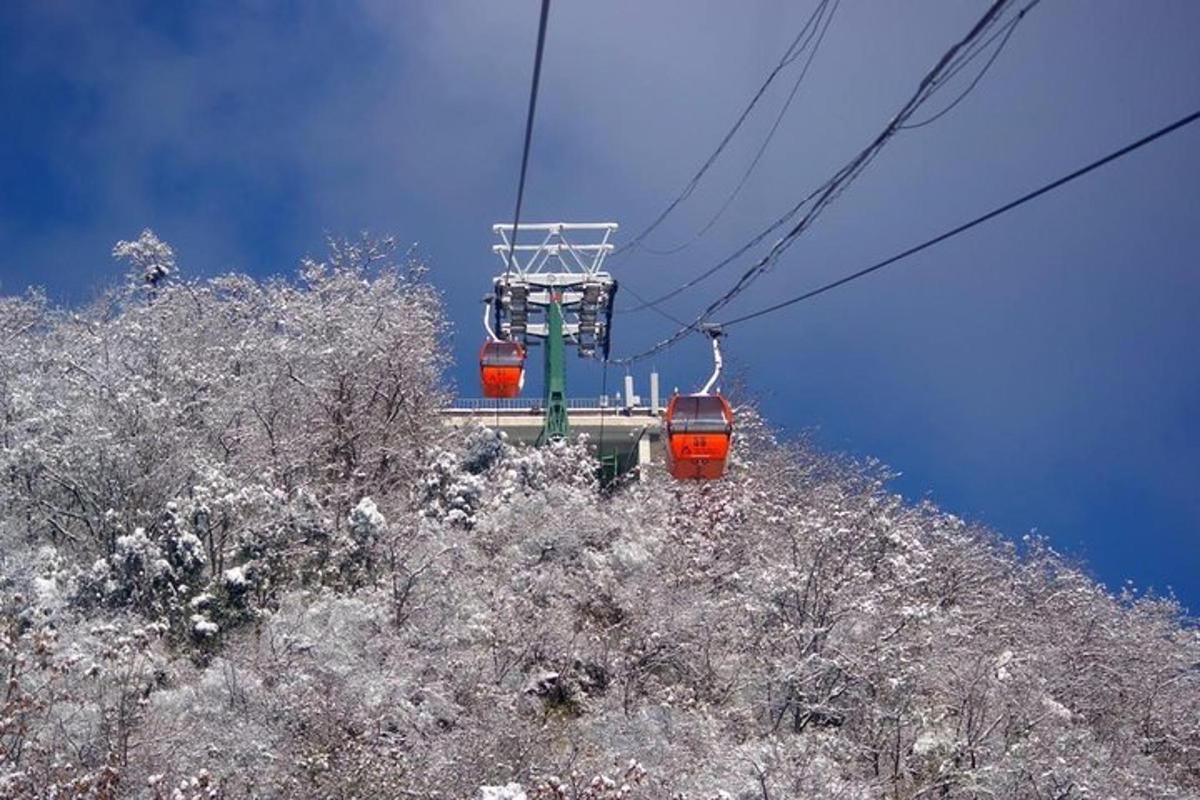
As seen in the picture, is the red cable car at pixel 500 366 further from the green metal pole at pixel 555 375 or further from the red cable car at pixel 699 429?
the red cable car at pixel 699 429

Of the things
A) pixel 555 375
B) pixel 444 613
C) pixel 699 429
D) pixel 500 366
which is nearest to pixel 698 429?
pixel 699 429

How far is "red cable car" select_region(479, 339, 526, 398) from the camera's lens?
903 inches

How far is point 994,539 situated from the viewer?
26.2 m

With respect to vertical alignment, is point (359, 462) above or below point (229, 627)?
above

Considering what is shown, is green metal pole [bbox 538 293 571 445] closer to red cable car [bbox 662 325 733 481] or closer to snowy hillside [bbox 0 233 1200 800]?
snowy hillside [bbox 0 233 1200 800]

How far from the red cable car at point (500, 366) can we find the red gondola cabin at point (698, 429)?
28.6 feet

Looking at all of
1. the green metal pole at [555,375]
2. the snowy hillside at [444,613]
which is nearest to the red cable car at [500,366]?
the snowy hillside at [444,613]

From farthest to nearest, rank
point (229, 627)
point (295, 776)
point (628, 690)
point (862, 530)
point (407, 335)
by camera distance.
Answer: point (407, 335), point (862, 530), point (229, 627), point (628, 690), point (295, 776)

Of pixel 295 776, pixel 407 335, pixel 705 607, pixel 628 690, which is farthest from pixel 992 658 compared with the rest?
pixel 407 335

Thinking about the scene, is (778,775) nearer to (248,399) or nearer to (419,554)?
(419,554)

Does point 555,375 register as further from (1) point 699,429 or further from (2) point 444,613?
(1) point 699,429

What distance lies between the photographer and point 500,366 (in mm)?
22969

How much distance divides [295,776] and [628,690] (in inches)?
195

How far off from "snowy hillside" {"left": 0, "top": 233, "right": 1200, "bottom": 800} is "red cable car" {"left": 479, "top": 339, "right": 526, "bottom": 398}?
1288mm
